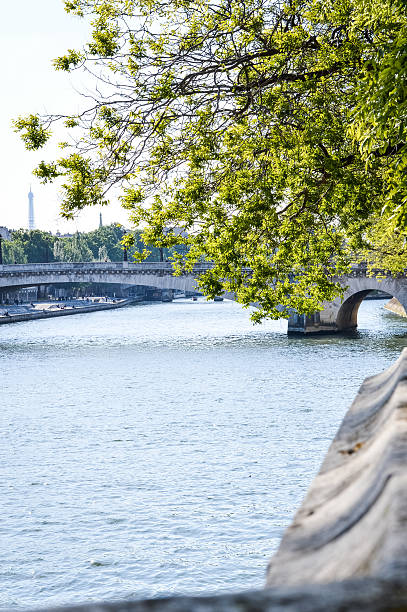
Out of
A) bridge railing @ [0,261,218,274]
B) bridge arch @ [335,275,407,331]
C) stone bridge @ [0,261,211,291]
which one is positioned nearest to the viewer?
bridge arch @ [335,275,407,331]

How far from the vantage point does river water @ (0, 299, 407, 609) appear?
13875mm

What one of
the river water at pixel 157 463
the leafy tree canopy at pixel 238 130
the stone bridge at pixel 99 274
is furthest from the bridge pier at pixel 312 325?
the leafy tree canopy at pixel 238 130

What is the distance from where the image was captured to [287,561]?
1261mm

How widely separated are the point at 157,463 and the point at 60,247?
331 ft

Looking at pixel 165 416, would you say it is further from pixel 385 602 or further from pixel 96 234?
pixel 96 234

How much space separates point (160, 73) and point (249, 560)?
8.38 metres

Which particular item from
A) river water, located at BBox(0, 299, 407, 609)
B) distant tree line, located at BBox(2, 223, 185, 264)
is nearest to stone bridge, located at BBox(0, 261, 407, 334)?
river water, located at BBox(0, 299, 407, 609)

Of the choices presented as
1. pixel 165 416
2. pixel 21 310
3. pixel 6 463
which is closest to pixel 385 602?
pixel 6 463

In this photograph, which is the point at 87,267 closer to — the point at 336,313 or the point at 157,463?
the point at 336,313

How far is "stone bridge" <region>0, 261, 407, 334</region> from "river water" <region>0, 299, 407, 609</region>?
468 inches

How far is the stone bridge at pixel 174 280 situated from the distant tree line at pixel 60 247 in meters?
23.0

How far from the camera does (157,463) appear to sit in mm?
19953

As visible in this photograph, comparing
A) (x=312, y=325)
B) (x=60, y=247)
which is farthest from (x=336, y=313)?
(x=60, y=247)

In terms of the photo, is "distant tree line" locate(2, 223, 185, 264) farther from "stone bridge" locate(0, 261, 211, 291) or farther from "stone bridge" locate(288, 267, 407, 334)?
"stone bridge" locate(288, 267, 407, 334)
